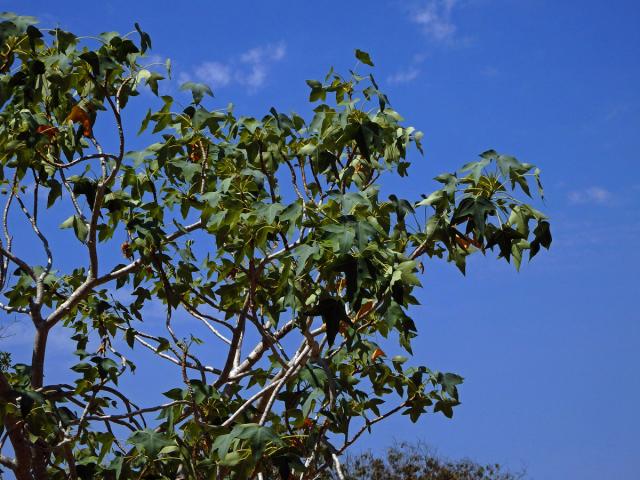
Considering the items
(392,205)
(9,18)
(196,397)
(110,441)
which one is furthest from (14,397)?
(392,205)

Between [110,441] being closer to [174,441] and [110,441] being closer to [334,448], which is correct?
[174,441]

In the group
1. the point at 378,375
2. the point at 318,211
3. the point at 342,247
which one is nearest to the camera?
the point at 342,247

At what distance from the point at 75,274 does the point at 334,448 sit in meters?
2.09

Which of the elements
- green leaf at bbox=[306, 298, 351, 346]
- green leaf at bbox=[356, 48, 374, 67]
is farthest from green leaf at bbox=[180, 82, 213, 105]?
green leaf at bbox=[306, 298, 351, 346]

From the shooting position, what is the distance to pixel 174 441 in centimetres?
393

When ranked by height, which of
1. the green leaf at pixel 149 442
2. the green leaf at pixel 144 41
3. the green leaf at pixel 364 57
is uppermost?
the green leaf at pixel 144 41

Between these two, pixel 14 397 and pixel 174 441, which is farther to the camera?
pixel 14 397

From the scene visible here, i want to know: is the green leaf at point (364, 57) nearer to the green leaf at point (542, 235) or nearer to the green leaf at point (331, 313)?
the green leaf at point (542, 235)

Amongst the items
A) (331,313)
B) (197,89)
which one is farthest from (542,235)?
(197,89)

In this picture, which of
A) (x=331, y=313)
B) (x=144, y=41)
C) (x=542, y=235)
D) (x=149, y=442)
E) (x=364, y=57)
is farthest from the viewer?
(x=364, y=57)

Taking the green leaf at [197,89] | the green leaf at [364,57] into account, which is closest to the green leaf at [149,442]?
the green leaf at [197,89]

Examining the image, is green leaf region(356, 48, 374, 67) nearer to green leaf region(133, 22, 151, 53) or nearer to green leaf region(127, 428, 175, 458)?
green leaf region(133, 22, 151, 53)

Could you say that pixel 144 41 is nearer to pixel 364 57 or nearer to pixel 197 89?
pixel 197 89

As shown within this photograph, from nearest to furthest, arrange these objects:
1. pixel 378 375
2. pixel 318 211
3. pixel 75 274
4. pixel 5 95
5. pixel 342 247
A: pixel 342 247
pixel 318 211
pixel 5 95
pixel 378 375
pixel 75 274
